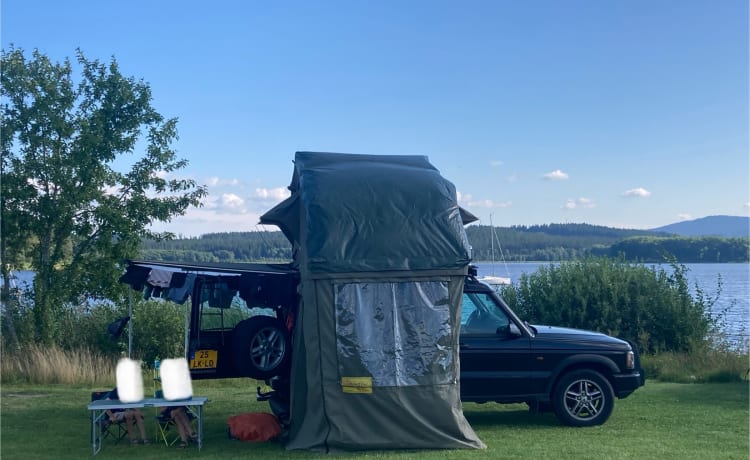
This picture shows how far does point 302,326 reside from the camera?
29.7ft

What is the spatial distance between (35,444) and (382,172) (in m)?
5.43

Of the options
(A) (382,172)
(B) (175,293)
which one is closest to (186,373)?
(B) (175,293)

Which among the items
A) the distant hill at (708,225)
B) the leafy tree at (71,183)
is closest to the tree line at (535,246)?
the leafy tree at (71,183)

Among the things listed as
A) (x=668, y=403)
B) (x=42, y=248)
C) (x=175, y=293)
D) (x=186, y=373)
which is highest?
(x=42, y=248)

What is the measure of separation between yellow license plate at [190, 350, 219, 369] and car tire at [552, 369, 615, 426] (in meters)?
4.52

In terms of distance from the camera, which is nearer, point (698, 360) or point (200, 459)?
point (200, 459)

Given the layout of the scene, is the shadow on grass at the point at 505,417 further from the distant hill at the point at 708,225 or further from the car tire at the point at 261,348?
the distant hill at the point at 708,225

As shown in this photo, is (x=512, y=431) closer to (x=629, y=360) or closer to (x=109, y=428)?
(x=629, y=360)

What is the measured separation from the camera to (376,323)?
898 cm

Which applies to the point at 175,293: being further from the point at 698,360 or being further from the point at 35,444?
the point at 698,360

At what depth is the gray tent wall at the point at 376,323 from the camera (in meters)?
8.82

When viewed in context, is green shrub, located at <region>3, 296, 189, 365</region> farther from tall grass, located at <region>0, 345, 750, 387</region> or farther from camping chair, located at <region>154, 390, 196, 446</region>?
camping chair, located at <region>154, 390, 196, 446</region>

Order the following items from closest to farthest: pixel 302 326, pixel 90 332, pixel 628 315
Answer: pixel 302 326 < pixel 90 332 < pixel 628 315

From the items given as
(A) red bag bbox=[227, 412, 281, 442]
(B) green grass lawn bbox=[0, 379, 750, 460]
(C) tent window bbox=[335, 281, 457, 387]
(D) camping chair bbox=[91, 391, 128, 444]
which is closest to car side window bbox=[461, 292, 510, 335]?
(C) tent window bbox=[335, 281, 457, 387]
